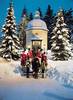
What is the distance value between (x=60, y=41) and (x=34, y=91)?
1024 centimetres

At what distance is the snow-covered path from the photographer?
647 cm

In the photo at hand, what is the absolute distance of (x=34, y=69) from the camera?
372 inches

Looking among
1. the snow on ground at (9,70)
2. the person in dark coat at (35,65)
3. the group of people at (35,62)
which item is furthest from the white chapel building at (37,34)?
the person in dark coat at (35,65)

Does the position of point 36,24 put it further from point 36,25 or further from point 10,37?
point 10,37

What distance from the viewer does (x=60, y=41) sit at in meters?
17.2

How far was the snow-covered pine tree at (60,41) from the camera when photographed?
16.5 meters

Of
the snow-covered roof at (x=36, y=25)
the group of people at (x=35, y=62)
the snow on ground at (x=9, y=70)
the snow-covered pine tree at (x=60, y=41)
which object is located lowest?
the snow on ground at (x=9, y=70)

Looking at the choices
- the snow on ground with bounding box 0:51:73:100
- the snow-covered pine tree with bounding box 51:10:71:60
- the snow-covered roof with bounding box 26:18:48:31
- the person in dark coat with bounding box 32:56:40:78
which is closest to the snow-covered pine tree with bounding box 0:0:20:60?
the snow-covered pine tree with bounding box 51:10:71:60

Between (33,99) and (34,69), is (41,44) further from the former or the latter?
(33,99)

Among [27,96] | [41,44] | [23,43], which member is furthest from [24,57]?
[41,44]

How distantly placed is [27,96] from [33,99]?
32 cm

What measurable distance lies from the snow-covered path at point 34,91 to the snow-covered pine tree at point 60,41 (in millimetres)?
8046

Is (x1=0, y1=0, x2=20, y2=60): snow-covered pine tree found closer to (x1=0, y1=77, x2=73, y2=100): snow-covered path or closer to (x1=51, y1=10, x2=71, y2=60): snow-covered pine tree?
(x1=51, y1=10, x2=71, y2=60): snow-covered pine tree

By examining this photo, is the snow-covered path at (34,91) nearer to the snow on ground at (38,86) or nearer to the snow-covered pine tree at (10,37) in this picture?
the snow on ground at (38,86)
